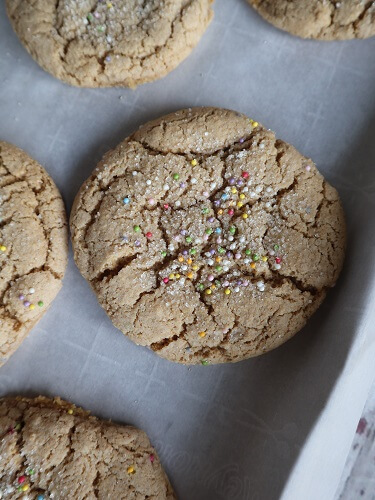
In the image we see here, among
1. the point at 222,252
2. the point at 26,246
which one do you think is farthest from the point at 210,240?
the point at 26,246

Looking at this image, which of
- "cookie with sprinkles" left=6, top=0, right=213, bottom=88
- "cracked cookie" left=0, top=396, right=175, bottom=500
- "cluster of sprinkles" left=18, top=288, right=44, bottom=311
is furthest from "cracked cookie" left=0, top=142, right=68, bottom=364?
"cookie with sprinkles" left=6, top=0, right=213, bottom=88

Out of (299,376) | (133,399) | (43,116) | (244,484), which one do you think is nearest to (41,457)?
(133,399)

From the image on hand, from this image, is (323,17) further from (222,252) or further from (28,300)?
(28,300)

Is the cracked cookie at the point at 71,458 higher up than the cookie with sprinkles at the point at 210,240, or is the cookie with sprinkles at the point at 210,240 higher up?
the cookie with sprinkles at the point at 210,240

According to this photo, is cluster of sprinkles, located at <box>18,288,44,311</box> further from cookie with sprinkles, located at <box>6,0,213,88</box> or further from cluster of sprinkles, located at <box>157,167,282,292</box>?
cookie with sprinkles, located at <box>6,0,213,88</box>

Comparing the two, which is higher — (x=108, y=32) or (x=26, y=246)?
(x=108, y=32)

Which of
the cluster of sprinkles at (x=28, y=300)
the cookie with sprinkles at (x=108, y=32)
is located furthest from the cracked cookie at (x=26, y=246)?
the cookie with sprinkles at (x=108, y=32)

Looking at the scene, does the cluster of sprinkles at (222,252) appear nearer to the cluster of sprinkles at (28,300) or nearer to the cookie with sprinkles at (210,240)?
the cookie with sprinkles at (210,240)
